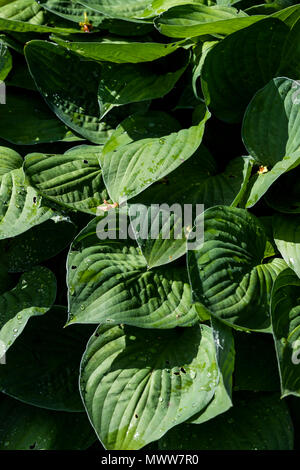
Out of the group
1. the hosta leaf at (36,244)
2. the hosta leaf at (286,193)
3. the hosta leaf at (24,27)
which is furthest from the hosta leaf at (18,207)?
the hosta leaf at (286,193)

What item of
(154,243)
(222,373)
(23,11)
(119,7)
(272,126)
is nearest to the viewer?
(222,373)

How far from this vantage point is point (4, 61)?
194 cm

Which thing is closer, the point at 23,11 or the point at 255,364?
the point at 255,364

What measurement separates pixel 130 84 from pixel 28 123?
407 mm

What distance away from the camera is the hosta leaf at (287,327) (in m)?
1.44

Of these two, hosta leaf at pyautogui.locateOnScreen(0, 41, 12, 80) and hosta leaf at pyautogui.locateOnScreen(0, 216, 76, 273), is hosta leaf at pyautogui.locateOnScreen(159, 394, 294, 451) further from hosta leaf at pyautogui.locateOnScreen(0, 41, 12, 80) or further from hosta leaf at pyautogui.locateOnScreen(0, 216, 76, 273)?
hosta leaf at pyautogui.locateOnScreen(0, 41, 12, 80)

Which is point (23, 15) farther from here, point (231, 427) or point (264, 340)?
point (231, 427)

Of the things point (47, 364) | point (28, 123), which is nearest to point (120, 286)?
point (47, 364)

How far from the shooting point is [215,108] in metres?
1.84

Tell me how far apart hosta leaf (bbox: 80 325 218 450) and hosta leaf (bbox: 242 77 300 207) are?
48 centimetres

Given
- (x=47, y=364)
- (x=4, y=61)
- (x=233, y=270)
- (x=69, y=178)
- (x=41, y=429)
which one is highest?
(x=4, y=61)

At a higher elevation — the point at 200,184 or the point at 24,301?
the point at 200,184

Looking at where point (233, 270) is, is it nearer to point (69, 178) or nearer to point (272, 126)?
point (272, 126)

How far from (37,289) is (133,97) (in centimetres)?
68
